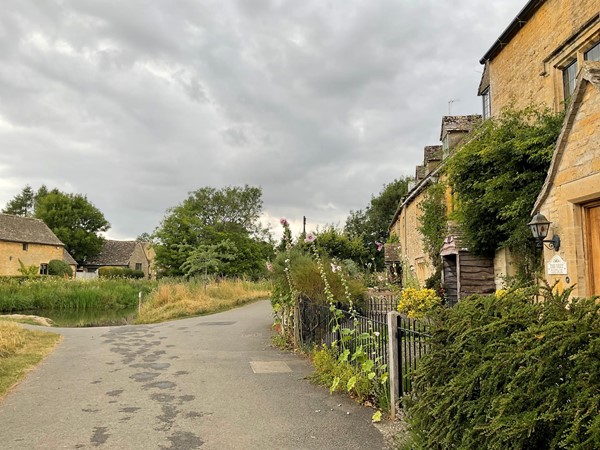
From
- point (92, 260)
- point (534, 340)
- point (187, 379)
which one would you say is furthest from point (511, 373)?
point (92, 260)

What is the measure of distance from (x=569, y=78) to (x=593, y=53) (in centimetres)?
98

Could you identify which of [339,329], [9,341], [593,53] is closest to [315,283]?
[339,329]

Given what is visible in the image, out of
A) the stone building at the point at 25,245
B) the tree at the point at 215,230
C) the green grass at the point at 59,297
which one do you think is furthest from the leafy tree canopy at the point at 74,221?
the green grass at the point at 59,297

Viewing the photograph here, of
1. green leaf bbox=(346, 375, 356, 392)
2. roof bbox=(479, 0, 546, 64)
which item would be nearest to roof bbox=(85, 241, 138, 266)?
roof bbox=(479, 0, 546, 64)

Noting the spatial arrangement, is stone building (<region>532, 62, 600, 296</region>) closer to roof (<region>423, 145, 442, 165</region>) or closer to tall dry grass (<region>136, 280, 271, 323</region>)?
roof (<region>423, 145, 442, 165</region>)

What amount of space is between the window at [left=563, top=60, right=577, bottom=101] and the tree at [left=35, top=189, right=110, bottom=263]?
66.1 meters

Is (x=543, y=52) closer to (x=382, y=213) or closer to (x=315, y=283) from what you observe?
(x=315, y=283)

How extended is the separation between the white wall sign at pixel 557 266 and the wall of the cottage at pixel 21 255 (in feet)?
→ 173

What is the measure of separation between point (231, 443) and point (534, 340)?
11.8 feet

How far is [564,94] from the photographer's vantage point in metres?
11.5

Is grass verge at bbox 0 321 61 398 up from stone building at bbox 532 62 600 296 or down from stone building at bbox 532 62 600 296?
down

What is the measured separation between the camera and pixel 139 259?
76562 mm

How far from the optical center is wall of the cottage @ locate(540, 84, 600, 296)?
6.89m

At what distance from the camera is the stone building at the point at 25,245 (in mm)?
48688
